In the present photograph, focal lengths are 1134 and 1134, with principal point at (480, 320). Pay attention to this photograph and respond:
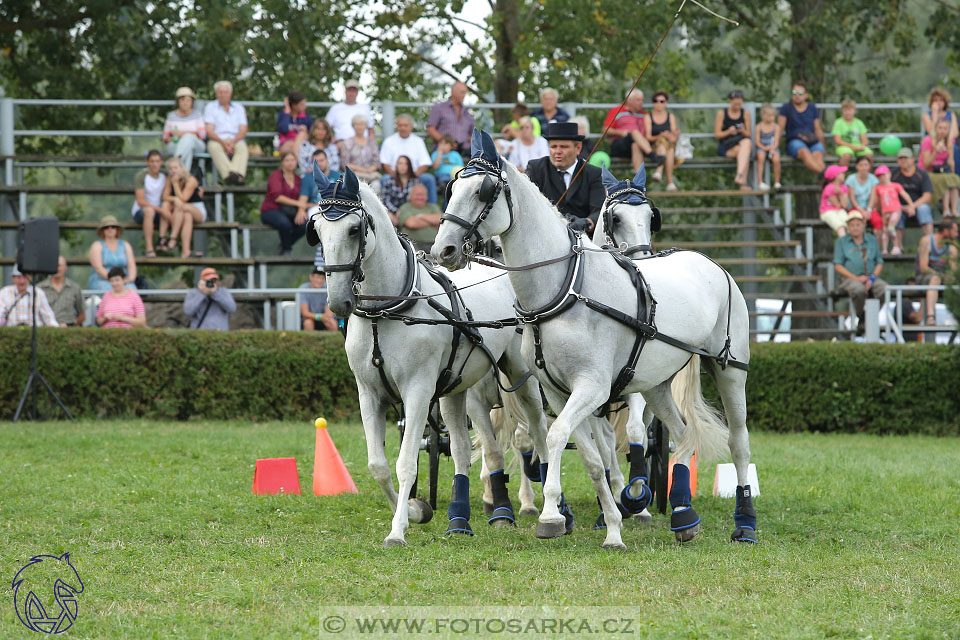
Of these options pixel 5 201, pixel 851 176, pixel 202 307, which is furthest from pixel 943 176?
pixel 5 201

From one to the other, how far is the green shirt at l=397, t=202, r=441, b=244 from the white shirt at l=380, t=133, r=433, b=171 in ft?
3.44

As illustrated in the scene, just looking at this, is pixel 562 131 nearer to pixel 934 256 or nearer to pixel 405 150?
pixel 405 150

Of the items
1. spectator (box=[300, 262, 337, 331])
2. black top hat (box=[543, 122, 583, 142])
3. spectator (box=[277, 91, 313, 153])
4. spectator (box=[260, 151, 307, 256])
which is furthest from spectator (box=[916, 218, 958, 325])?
spectator (box=[277, 91, 313, 153])

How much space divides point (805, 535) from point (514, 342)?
7.34ft

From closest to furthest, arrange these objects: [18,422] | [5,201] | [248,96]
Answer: [18,422], [5,201], [248,96]

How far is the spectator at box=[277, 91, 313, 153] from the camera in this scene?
17109 mm

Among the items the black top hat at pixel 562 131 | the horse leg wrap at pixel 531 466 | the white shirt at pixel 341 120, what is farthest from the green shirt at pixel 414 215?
the horse leg wrap at pixel 531 466

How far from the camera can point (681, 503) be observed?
6.90 m

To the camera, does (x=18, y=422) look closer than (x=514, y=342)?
No

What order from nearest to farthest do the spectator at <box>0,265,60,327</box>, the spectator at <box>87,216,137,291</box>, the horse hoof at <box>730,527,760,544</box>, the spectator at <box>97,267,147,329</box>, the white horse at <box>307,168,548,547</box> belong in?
the white horse at <box>307,168,548,547</box>, the horse hoof at <box>730,527,760,544</box>, the spectator at <box>0,265,60,327</box>, the spectator at <box>97,267,147,329</box>, the spectator at <box>87,216,137,291</box>

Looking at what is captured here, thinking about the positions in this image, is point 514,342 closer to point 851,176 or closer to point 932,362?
point 932,362

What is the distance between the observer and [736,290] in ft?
24.5

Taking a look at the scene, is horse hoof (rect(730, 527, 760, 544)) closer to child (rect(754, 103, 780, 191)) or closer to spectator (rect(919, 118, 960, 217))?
child (rect(754, 103, 780, 191))

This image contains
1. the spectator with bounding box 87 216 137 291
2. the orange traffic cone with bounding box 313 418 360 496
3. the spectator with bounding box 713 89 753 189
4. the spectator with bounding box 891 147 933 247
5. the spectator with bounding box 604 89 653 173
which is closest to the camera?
the orange traffic cone with bounding box 313 418 360 496
